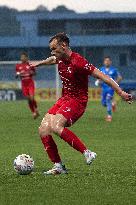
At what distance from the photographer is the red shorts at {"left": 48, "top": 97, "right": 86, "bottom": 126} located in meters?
10.7

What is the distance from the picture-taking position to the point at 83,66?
413 inches

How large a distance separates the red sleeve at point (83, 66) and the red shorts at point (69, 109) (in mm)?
508

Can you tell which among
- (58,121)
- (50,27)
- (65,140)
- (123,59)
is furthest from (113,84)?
(50,27)

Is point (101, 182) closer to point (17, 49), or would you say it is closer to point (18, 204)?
point (18, 204)

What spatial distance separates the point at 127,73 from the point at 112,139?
52009mm

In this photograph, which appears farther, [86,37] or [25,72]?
[86,37]

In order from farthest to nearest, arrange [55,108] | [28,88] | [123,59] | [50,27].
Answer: [50,27] < [123,59] < [28,88] < [55,108]

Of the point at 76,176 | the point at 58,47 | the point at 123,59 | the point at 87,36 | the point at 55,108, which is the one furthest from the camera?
the point at 87,36

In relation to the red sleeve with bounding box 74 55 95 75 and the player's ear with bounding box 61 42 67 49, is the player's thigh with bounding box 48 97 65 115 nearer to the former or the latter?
the red sleeve with bounding box 74 55 95 75

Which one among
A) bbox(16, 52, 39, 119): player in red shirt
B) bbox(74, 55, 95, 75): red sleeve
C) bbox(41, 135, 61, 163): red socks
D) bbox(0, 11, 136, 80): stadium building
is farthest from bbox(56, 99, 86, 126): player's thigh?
bbox(0, 11, 136, 80): stadium building

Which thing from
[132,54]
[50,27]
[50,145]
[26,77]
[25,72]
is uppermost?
[50,145]

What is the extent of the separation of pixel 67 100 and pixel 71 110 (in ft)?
0.61

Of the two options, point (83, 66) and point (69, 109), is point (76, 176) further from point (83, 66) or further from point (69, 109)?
point (83, 66)

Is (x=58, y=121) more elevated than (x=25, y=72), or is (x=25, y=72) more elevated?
(x=58, y=121)
